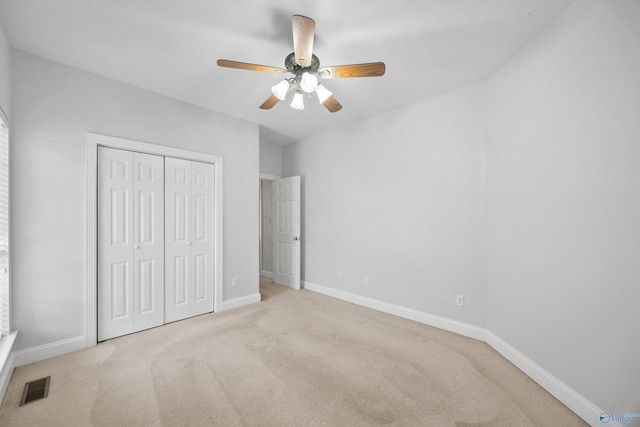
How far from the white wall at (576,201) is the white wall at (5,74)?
13.8ft

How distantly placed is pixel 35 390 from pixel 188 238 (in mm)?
1715

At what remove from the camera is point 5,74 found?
2.01 metres

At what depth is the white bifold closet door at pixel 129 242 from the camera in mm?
2566

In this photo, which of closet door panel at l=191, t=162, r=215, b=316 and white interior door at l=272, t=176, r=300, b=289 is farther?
white interior door at l=272, t=176, r=300, b=289

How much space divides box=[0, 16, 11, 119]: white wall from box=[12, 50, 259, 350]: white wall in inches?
2.5

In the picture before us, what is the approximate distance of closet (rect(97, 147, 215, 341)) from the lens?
259 centimetres

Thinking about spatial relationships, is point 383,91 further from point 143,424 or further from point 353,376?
point 143,424

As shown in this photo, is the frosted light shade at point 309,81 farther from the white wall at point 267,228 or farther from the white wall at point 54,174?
the white wall at point 267,228

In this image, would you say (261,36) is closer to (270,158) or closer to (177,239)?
(177,239)

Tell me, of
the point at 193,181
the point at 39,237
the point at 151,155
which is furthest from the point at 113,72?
the point at 39,237

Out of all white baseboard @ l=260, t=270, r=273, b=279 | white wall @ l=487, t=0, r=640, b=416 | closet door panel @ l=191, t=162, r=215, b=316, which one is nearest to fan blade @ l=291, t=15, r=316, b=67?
white wall @ l=487, t=0, r=640, b=416

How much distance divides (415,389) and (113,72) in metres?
3.99

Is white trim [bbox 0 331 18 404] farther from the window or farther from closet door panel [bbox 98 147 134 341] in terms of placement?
closet door panel [bbox 98 147 134 341]

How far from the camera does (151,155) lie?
2.88m
